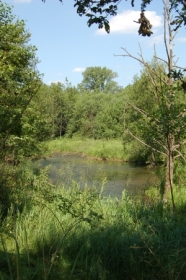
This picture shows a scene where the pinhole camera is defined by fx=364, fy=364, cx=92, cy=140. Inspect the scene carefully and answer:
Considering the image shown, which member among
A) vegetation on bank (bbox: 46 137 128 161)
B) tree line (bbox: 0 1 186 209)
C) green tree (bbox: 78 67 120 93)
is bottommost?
vegetation on bank (bbox: 46 137 128 161)

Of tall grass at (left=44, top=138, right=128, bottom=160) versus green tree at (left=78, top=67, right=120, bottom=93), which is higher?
green tree at (left=78, top=67, right=120, bottom=93)

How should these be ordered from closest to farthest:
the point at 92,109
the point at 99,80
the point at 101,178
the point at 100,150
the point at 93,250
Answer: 1. the point at 93,250
2. the point at 101,178
3. the point at 100,150
4. the point at 92,109
5. the point at 99,80

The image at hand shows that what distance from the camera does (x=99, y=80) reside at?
84.2m

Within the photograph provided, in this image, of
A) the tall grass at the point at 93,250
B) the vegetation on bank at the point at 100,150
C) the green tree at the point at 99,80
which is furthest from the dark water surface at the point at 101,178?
the green tree at the point at 99,80

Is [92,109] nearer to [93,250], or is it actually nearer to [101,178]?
[101,178]

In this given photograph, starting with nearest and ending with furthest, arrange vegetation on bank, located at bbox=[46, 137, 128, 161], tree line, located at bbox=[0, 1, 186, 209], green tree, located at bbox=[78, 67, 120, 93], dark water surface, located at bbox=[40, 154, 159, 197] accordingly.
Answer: tree line, located at bbox=[0, 1, 186, 209], dark water surface, located at bbox=[40, 154, 159, 197], vegetation on bank, located at bbox=[46, 137, 128, 161], green tree, located at bbox=[78, 67, 120, 93]

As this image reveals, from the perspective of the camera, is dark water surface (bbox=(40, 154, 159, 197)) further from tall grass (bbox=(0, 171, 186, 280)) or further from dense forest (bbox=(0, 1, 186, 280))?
tall grass (bbox=(0, 171, 186, 280))

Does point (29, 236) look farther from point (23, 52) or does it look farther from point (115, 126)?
point (115, 126)

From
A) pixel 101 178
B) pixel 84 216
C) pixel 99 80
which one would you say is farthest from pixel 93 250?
pixel 99 80

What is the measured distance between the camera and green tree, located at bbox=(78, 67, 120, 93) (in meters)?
84.2

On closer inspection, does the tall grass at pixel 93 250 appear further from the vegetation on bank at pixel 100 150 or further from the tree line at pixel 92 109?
the vegetation on bank at pixel 100 150

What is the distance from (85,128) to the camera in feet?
169

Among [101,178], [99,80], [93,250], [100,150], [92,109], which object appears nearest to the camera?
[93,250]

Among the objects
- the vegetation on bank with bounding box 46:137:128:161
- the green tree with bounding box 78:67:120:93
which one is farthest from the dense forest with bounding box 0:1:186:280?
the green tree with bounding box 78:67:120:93
